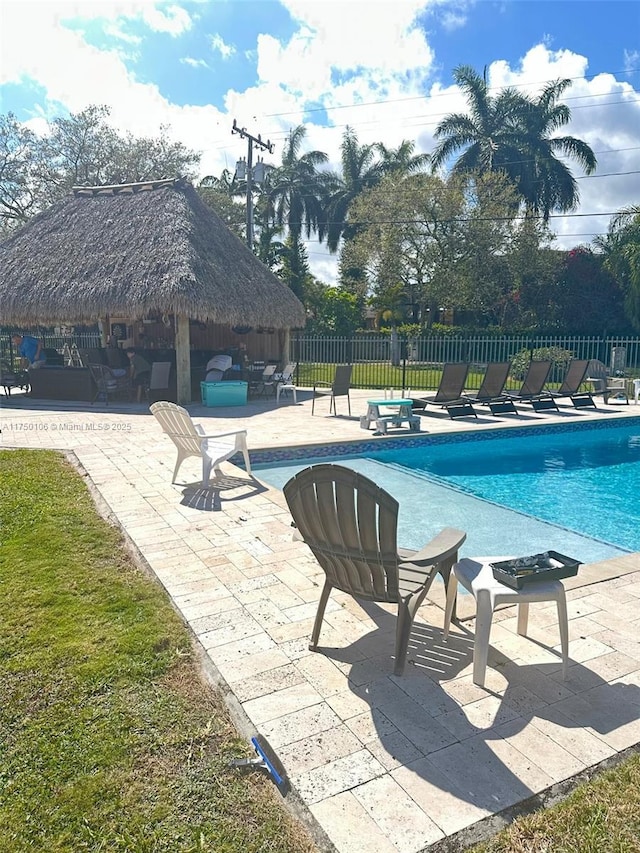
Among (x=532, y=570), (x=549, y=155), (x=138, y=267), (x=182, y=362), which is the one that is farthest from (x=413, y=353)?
(x=532, y=570)

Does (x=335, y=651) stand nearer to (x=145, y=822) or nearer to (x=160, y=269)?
(x=145, y=822)

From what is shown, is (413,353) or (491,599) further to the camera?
(413,353)

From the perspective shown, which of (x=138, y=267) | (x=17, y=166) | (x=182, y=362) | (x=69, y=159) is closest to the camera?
(x=182, y=362)

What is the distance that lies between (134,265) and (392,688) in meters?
13.0

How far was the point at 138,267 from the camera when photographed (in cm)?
1352

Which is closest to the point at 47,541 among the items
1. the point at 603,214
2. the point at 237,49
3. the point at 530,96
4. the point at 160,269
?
the point at 160,269

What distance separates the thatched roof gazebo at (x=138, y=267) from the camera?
13133mm

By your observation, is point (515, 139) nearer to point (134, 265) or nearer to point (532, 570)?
point (134, 265)

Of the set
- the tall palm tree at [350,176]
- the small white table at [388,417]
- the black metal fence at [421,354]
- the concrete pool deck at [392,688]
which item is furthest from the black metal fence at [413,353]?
the tall palm tree at [350,176]

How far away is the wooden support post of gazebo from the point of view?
13.3 m

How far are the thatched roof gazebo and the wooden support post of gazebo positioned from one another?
2cm

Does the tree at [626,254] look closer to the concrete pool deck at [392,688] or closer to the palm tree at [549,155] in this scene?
the palm tree at [549,155]

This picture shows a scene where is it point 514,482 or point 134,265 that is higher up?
point 134,265

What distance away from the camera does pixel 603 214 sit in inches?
1027
